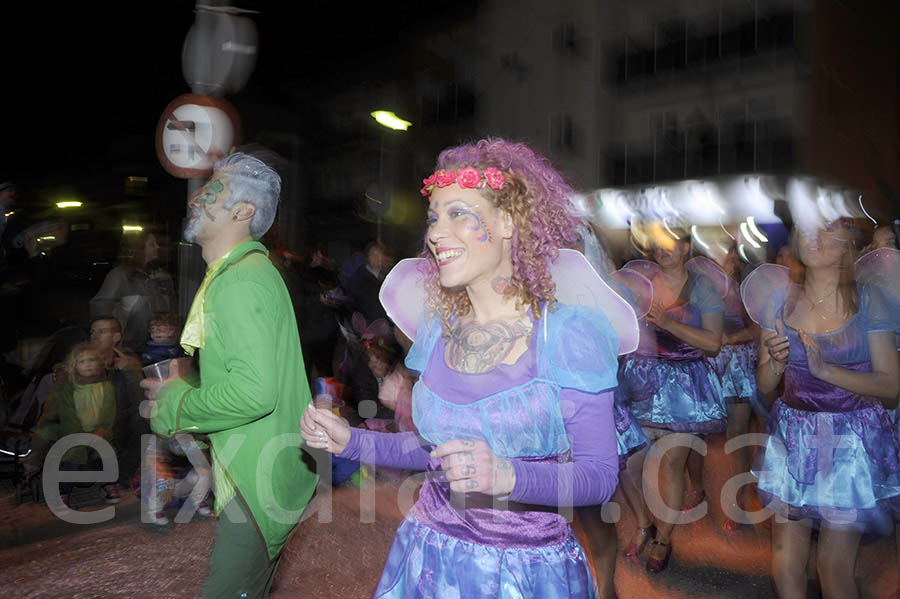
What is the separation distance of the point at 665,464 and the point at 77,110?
44.3ft

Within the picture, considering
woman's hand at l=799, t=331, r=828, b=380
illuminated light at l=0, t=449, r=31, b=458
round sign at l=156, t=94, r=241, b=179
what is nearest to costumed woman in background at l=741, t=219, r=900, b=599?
woman's hand at l=799, t=331, r=828, b=380

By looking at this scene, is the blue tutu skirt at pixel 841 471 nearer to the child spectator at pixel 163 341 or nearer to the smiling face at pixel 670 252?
the smiling face at pixel 670 252

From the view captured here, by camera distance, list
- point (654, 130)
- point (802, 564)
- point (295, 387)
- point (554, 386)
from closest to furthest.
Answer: point (554, 386) → point (295, 387) → point (802, 564) → point (654, 130)

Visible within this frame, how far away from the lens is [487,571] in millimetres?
1743

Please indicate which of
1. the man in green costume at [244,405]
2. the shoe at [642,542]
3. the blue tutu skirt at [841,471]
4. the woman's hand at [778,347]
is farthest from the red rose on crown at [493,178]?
the shoe at [642,542]

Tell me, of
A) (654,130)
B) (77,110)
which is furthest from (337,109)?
(77,110)

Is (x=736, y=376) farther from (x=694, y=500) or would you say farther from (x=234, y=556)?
(x=234, y=556)

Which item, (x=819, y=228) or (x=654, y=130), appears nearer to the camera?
(x=819, y=228)

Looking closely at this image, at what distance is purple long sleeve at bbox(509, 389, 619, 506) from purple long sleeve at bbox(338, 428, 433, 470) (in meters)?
0.47

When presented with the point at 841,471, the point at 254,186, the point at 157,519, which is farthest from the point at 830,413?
the point at 157,519

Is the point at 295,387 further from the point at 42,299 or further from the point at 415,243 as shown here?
the point at 415,243

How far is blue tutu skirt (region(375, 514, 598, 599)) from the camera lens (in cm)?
173

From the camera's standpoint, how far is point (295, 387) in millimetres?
2439

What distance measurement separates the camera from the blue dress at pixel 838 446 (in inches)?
120
